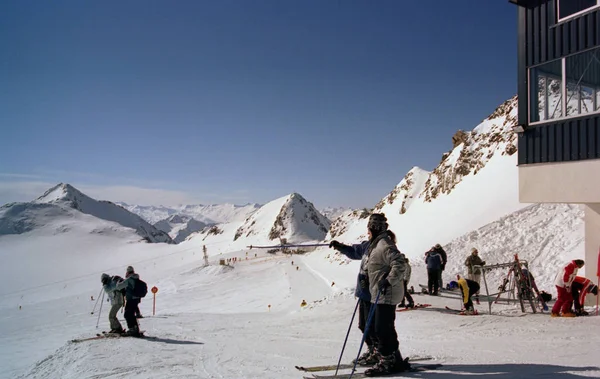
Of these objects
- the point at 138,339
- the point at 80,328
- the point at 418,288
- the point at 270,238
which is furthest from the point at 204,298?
the point at 270,238

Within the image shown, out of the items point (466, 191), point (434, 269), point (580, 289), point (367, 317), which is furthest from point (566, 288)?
point (466, 191)

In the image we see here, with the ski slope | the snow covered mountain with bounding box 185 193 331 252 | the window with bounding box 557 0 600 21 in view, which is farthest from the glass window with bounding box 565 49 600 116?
the snow covered mountain with bounding box 185 193 331 252

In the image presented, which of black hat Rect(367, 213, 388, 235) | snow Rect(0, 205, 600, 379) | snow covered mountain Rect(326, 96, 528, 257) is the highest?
snow covered mountain Rect(326, 96, 528, 257)

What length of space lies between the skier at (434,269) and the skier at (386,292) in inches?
331

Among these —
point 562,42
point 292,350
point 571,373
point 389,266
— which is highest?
point 562,42

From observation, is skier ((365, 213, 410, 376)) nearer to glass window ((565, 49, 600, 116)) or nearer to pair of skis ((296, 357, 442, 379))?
pair of skis ((296, 357, 442, 379))

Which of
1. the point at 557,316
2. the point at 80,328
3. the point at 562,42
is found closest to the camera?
the point at 557,316

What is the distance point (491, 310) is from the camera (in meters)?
11.0

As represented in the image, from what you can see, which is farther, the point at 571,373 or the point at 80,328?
the point at 80,328

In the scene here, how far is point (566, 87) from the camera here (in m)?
10.2

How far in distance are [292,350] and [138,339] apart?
412 centimetres

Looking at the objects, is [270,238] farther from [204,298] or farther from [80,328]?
[80,328]

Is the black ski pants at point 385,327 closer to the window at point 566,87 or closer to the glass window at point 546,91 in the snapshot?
the window at point 566,87

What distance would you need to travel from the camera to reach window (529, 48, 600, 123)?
9961 millimetres
